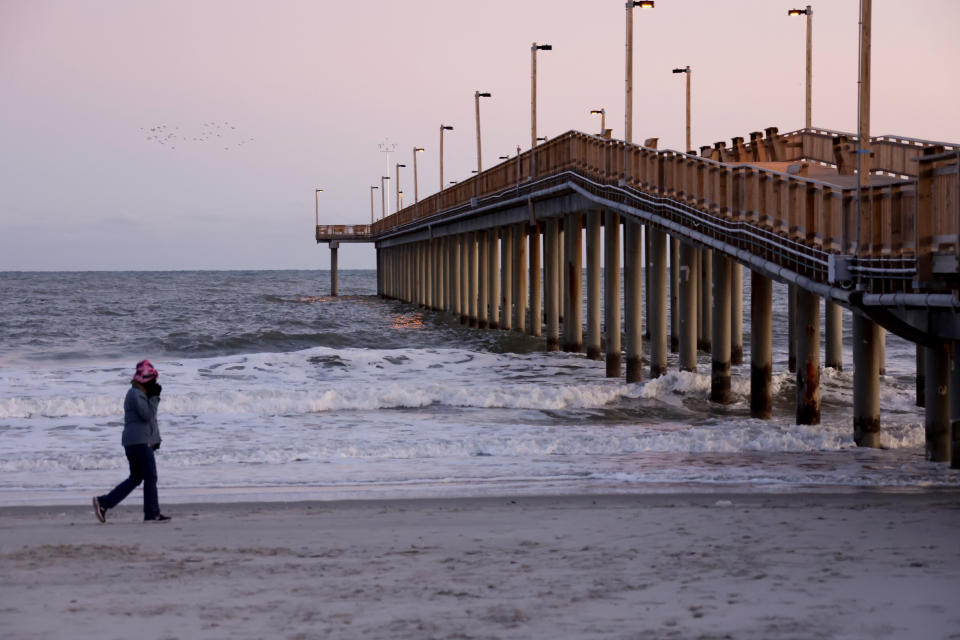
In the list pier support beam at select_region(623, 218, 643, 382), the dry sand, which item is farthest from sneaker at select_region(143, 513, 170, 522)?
pier support beam at select_region(623, 218, 643, 382)

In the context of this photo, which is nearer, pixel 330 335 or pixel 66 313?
pixel 330 335

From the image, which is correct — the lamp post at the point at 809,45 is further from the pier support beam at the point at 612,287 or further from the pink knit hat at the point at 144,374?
the pink knit hat at the point at 144,374

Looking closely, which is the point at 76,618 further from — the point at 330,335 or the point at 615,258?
the point at 330,335

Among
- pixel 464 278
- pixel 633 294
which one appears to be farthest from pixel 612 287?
pixel 464 278

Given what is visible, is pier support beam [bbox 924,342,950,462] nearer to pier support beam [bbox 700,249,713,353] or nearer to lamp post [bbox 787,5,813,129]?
pier support beam [bbox 700,249,713,353]

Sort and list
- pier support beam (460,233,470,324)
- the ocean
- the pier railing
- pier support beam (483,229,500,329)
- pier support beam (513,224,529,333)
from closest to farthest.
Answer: the pier railing, the ocean, pier support beam (513,224,529,333), pier support beam (483,229,500,329), pier support beam (460,233,470,324)

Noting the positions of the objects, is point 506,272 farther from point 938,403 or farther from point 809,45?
point 938,403

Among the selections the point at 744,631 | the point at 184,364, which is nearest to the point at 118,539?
the point at 744,631

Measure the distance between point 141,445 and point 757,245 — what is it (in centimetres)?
959

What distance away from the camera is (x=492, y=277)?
45.4 meters

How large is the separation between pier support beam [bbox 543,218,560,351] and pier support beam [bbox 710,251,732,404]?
13.3 m

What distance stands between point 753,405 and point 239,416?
29.2 ft

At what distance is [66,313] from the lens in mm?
70438

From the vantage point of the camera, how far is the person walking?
34.3 ft
